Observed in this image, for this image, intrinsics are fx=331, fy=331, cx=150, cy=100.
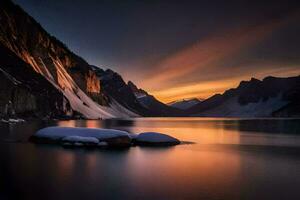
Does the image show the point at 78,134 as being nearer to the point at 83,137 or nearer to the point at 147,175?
the point at 83,137

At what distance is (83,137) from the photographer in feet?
164

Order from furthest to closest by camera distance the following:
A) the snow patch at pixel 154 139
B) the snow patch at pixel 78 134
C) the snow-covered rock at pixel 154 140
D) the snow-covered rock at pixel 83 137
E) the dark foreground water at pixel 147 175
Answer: the snow patch at pixel 154 139, the snow-covered rock at pixel 154 140, the snow patch at pixel 78 134, the snow-covered rock at pixel 83 137, the dark foreground water at pixel 147 175

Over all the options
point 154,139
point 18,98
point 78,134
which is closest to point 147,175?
point 154,139

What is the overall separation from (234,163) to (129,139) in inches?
827

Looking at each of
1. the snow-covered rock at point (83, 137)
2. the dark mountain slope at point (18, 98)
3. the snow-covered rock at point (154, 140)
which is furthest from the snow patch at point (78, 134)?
the dark mountain slope at point (18, 98)

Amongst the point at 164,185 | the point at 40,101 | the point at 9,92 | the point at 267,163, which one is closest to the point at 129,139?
the point at 267,163

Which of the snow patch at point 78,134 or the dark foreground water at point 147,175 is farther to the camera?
the snow patch at point 78,134

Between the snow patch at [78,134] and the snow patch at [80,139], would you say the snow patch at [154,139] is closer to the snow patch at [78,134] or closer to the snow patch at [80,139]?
the snow patch at [78,134]

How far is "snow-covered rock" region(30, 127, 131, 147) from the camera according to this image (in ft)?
161

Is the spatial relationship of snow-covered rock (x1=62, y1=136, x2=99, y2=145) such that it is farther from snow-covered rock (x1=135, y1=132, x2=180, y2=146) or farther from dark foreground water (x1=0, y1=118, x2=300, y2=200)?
snow-covered rock (x1=135, y1=132, x2=180, y2=146)

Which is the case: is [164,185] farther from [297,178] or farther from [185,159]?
[185,159]

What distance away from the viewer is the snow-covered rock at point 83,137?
161ft

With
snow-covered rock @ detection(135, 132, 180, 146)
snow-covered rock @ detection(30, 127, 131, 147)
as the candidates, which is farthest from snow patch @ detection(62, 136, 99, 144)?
snow-covered rock @ detection(135, 132, 180, 146)

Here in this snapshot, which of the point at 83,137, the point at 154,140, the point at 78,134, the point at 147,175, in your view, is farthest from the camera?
the point at 154,140
